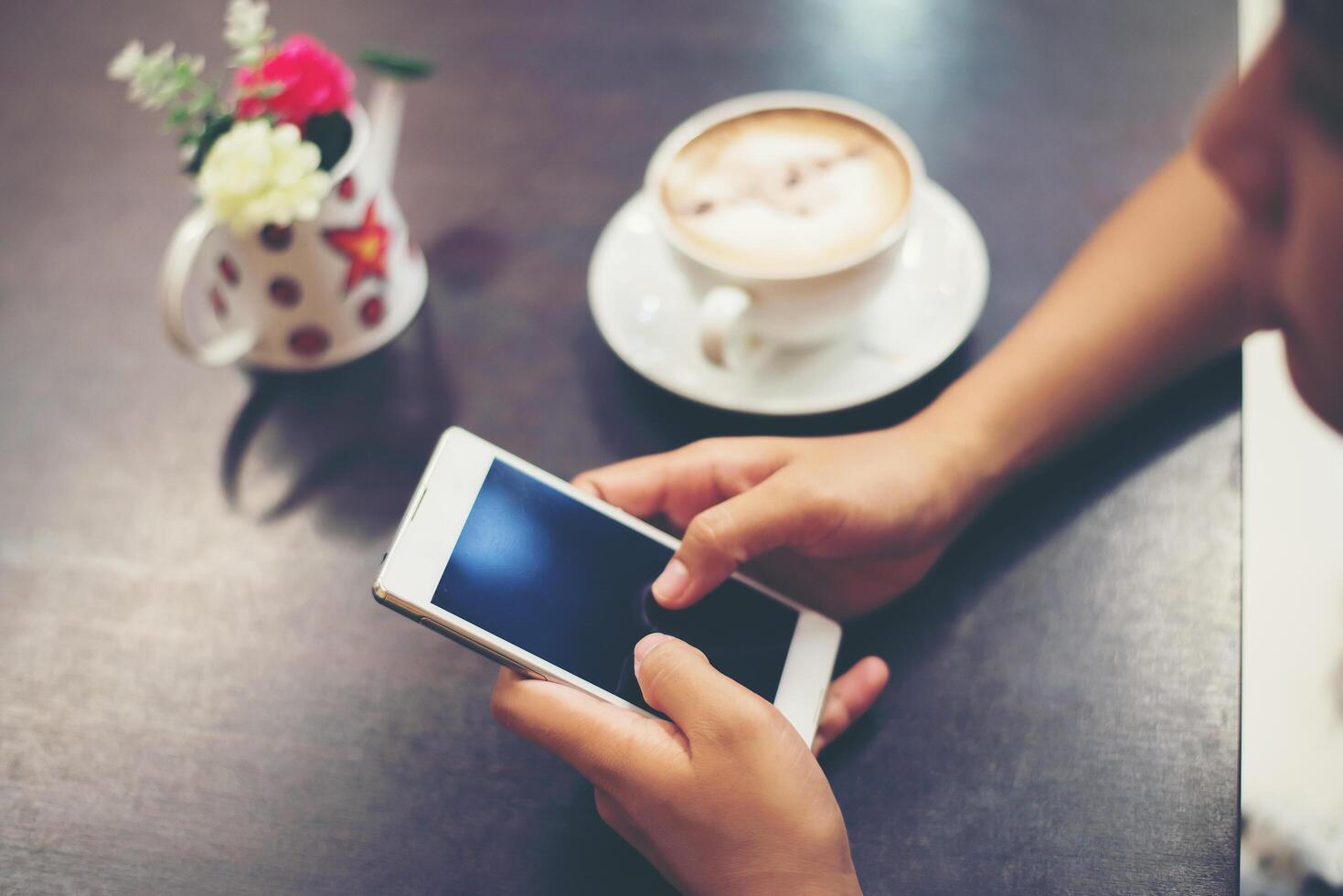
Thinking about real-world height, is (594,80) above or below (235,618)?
above

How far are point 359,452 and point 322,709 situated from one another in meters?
0.22

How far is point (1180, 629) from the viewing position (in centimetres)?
65

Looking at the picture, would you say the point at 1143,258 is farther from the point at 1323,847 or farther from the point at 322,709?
the point at 322,709

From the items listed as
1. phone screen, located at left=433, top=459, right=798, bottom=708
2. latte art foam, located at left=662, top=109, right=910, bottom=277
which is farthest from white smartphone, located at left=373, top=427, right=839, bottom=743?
latte art foam, located at left=662, top=109, right=910, bottom=277

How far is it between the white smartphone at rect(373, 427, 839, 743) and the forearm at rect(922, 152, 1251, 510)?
0.20 m

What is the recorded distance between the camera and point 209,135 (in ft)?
2.43

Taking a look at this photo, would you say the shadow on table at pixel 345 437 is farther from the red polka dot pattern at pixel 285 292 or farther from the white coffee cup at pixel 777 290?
the white coffee cup at pixel 777 290

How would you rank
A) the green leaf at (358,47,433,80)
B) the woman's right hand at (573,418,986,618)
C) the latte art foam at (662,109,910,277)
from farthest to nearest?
the green leaf at (358,47,433,80) → the latte art foam at (662,109,910,277) → the woman's right hand at (573,418,986,618)

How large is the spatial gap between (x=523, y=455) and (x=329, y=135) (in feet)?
0.99

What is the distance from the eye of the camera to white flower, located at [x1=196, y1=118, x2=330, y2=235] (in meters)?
0.68

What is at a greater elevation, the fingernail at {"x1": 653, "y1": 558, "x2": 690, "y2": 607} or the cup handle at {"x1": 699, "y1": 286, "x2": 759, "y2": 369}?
the cup handle at {"x1": 699, "y1": 286, "x2": 759, "y2": 369}

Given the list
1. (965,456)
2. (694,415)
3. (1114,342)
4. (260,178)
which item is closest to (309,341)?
(260,178)

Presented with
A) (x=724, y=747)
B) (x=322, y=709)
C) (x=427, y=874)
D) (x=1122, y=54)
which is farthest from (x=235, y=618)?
(x=1122, y=54)

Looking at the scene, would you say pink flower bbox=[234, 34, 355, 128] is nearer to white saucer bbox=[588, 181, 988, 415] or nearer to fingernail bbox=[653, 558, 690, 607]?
white saucer bbox=[588, 181, 988, 415]
